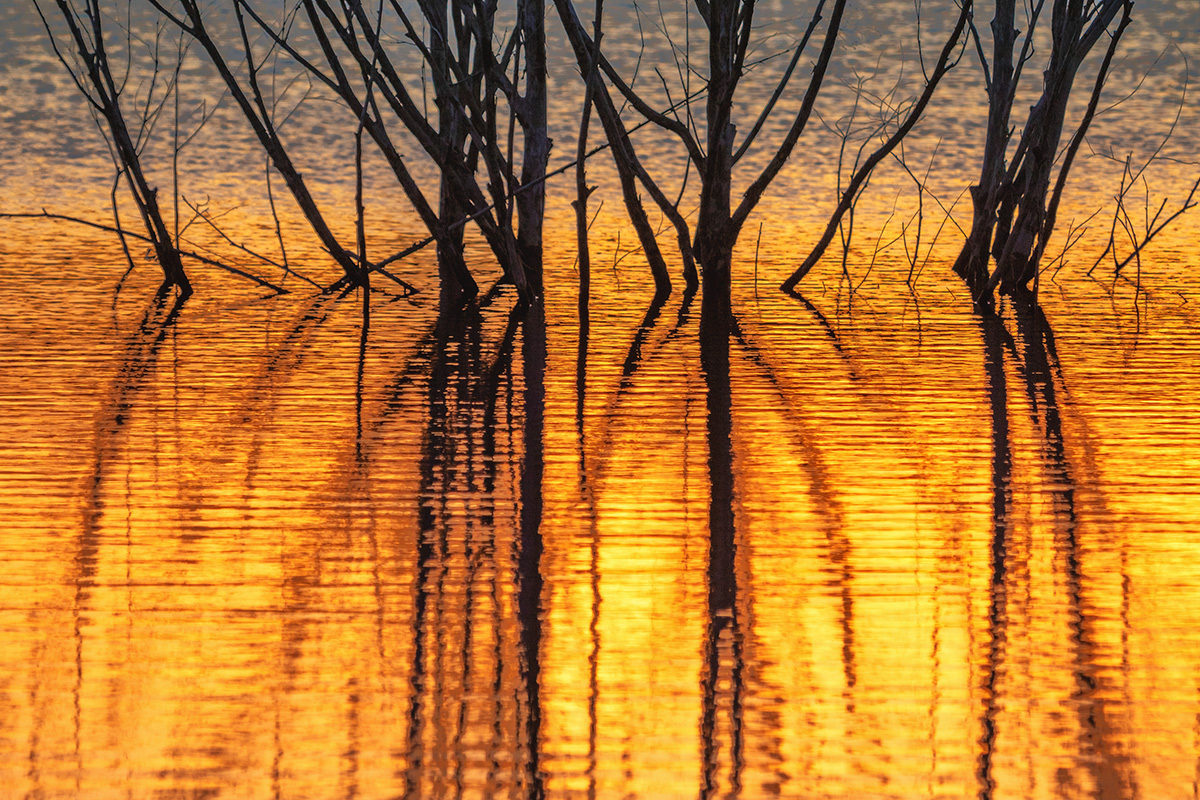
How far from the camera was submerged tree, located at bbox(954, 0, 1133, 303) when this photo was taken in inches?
361

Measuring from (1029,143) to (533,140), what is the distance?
321 centimetres

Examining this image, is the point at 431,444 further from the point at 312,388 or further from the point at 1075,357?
the point at 1075,357

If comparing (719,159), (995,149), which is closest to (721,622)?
(719,159)

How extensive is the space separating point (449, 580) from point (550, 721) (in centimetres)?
94

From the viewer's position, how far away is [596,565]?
4062 millimetres

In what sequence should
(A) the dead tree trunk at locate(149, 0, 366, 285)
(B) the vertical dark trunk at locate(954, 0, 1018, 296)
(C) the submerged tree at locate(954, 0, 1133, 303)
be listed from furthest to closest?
(B) the vertical dark trunk at locate(954, 0, 1018, 296) → (A) the dead tree trunk at locate(149, 0, 366, 285) → (C) the submerged tree at locate(954, 0, 1133, 303)

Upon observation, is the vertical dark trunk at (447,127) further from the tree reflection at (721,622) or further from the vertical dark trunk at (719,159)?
the tree reflection at (721,622)

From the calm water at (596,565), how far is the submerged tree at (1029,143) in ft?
5.35

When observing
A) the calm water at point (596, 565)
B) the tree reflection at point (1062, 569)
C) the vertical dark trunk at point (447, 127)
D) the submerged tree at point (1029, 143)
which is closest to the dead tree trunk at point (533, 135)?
the vertical dark trunk at point (447, 127)

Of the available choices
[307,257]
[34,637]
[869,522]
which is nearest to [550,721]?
[34,637]

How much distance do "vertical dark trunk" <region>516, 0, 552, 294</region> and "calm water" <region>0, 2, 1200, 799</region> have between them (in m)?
2.29

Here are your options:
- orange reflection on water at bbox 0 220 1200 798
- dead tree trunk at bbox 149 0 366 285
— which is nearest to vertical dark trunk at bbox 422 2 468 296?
dead tree trunk at bbox 149 0 366 285

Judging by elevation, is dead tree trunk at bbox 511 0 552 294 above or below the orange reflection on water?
above

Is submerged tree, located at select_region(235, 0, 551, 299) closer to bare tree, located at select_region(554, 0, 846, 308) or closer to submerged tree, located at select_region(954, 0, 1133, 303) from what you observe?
bare tree, located at select_region(554, 0, 846, 308)
